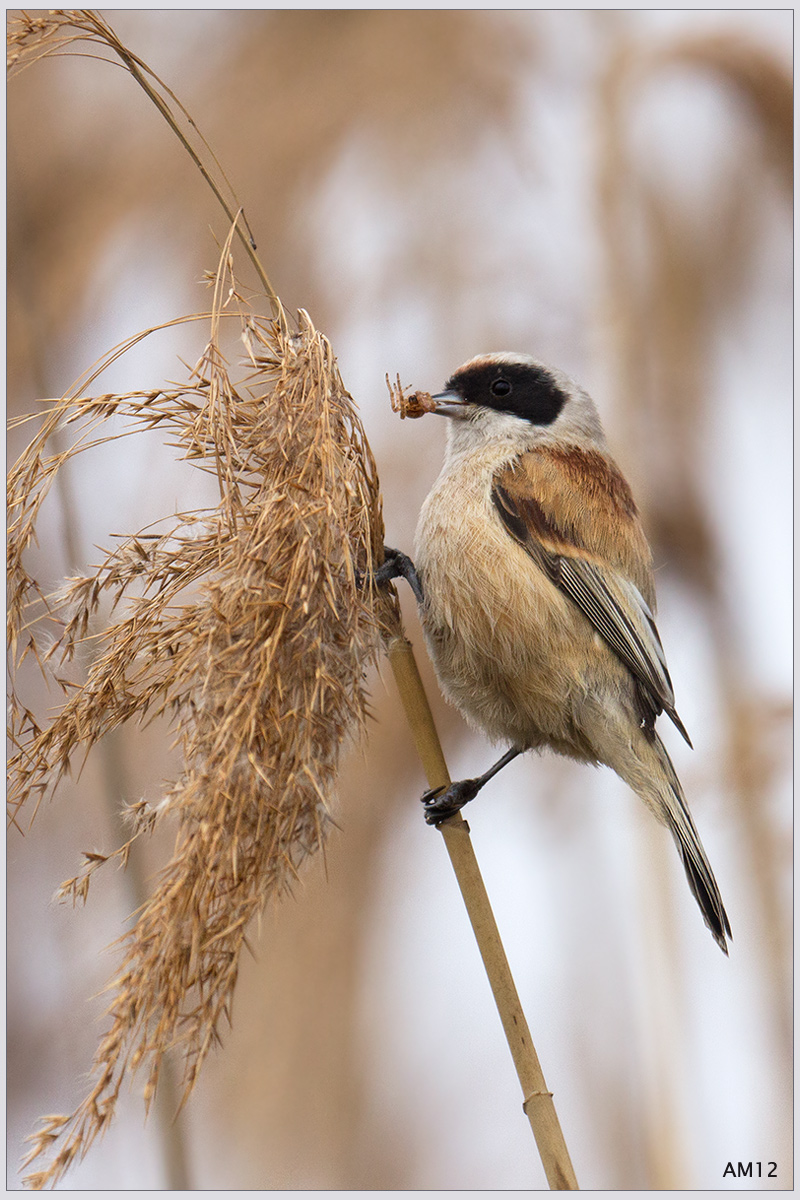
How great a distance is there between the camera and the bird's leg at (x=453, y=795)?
176 centimetres

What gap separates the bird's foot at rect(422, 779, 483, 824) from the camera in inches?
68.9

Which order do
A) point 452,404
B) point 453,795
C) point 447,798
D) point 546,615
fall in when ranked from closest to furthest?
point 447,798, point 453,795, point 546,615, point 452,404

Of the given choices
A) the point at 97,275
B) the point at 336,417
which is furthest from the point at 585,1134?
the point at 97,275

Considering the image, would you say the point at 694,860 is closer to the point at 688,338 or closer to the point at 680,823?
the point at 680,823

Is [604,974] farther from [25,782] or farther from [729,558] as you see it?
[25,782]

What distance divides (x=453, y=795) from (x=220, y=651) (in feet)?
2.55

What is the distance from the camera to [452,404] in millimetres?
2523

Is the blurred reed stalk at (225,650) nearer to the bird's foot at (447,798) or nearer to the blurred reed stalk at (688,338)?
the bird's foot at (447,798)

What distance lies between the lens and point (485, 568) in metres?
2.27

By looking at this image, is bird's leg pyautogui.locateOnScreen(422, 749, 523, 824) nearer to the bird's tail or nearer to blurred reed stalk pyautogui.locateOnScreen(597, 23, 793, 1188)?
the bird's tail

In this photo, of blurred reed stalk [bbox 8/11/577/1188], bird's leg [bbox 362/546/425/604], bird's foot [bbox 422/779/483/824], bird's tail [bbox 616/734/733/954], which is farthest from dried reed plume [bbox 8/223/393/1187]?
bird's tail [bbox 616/734/733/954]

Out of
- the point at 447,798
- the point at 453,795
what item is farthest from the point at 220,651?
the point at 453,795

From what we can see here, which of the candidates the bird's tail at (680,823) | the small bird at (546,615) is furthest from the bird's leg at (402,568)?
the bird's tail at (680,823)

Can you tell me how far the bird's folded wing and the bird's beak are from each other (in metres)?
0.26
